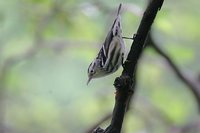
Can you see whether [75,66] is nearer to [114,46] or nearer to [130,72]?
[114,46]

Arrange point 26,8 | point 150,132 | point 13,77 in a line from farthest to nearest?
point 13,77, point 26,8, point 150,132

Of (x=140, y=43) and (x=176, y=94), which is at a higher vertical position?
(x=140, y=43)

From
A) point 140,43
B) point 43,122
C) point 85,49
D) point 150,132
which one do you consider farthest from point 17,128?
point 140,43

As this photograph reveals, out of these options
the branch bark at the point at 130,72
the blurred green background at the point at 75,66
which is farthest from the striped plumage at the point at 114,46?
the blurred green background at the point at 75,66

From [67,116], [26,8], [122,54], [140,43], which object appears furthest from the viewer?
[67,116]

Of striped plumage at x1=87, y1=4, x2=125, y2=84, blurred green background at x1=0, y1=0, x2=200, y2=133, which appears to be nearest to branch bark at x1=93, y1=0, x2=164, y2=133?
striped plumage at x1=87, y1=4, x2=125, y2=84

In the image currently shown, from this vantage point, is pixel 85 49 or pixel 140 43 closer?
pixel 140 43

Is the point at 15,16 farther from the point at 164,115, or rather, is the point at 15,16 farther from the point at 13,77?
the point at 164,115

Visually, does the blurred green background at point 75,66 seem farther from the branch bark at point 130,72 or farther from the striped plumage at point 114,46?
the branch bark at point 130,72
